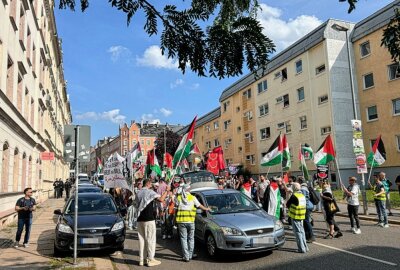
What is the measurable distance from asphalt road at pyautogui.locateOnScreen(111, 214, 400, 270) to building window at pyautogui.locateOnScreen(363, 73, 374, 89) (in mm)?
21901

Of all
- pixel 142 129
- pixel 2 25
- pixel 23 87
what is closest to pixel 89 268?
pixel 2 25

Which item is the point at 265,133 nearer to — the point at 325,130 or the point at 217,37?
the point at 325,130

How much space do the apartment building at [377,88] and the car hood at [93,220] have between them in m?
23.4

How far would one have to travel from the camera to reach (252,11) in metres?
2.82

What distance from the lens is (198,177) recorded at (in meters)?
21.5

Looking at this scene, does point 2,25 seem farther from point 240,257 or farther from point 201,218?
point 240,257

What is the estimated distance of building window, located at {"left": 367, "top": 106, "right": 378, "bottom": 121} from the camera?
29.5 metres

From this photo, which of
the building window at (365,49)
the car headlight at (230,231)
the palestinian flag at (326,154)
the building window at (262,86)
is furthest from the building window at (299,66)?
A: the car headlight at (230,231)

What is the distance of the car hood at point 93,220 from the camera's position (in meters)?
9.48

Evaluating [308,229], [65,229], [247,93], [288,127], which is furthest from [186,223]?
[247,93]

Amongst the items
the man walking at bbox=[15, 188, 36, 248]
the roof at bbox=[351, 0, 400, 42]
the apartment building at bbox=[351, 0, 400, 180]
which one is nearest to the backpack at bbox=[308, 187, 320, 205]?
the man walking at bbox=[15, 188, 36, 248]

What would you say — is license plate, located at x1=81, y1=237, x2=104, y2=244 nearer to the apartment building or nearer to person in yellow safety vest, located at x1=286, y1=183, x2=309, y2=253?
person in yellow safety vest, located at x1=286, y1=183, x2=309, y2=253

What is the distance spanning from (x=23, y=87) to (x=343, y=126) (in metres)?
24.0

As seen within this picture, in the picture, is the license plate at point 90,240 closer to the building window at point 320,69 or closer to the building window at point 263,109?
the building window at point 320,69
